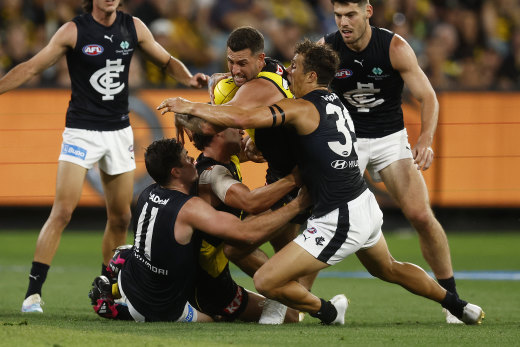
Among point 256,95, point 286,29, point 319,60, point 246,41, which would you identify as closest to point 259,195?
point 256,95

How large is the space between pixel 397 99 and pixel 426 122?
65 centimetres

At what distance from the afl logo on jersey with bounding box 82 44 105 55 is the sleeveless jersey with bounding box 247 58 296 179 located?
1.83m

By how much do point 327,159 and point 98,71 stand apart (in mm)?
2765

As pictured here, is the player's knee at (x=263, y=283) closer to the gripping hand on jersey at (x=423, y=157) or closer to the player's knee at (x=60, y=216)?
the gripping hand on jersey at (x=423, y=157)

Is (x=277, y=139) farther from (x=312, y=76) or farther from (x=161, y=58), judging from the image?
(x=161, y=58)

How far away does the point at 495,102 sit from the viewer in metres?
13.7

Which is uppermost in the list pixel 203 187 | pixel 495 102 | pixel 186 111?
pixel 186 111

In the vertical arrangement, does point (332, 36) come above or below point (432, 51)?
above

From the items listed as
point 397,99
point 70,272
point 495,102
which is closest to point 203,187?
point 397,99

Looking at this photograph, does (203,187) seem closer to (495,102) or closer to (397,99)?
(397,99)

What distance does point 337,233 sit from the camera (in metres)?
6.51

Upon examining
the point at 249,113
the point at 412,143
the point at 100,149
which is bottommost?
the point at 412,143

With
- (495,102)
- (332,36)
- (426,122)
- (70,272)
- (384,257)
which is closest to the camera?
(384,257)

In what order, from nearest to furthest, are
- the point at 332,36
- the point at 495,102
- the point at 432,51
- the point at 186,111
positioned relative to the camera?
the point at 186,111
the point at 332,36
the point at 495,102
the point at 432,51
